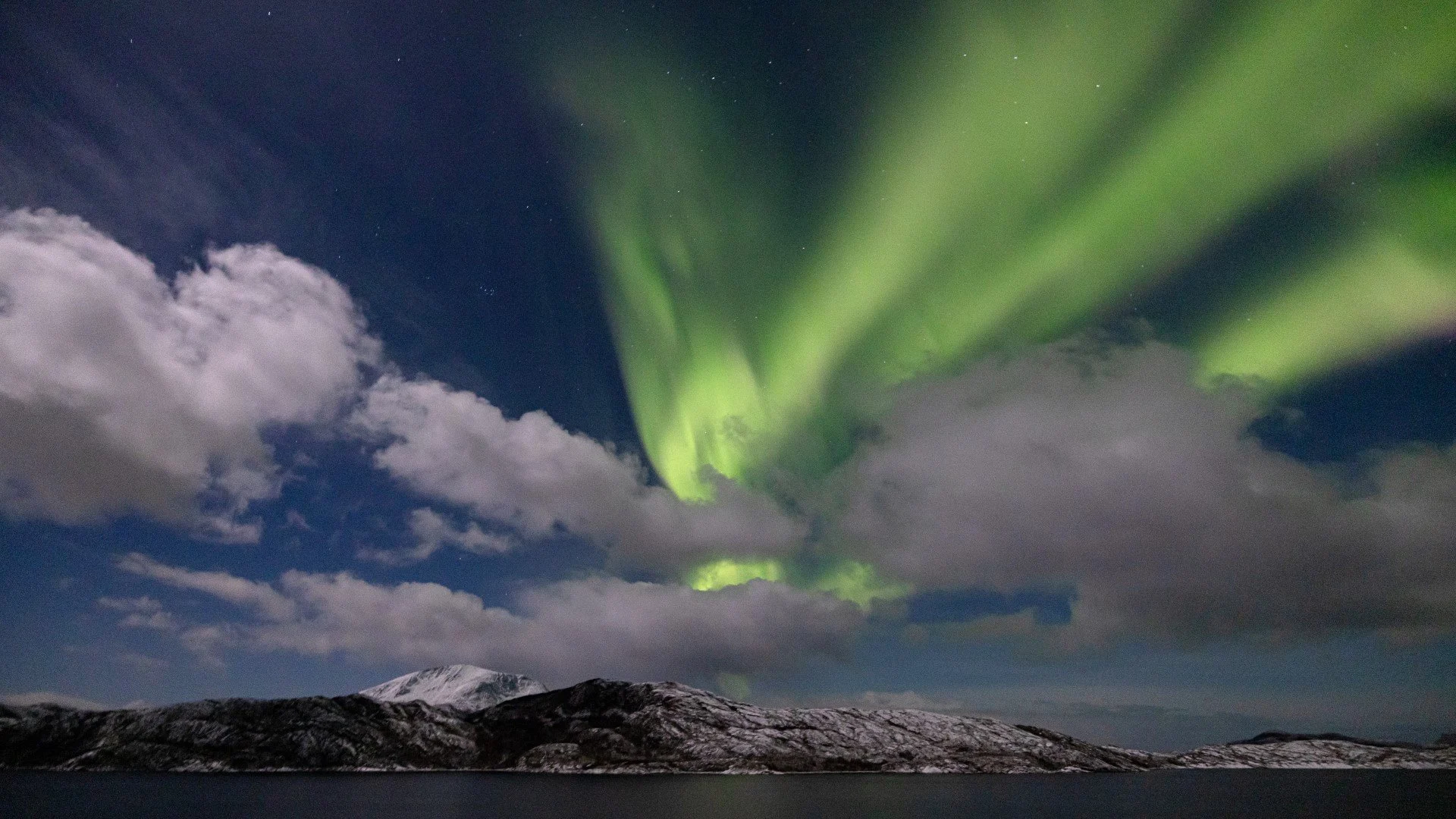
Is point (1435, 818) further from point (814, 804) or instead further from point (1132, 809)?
point (814, 804)

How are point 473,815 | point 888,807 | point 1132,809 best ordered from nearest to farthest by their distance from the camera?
point 473,815 < point 888,807 < point 1132,809

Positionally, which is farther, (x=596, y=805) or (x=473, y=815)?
(x=596, y=805)

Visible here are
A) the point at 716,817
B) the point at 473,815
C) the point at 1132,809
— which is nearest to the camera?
the point at 716,817

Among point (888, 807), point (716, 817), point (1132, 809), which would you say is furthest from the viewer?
point (1132, 809)

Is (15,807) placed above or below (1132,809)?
above

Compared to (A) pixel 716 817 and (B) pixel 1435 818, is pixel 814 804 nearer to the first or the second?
(A) pixel 716 817

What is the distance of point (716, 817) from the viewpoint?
157625mm

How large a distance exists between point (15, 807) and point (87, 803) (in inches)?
591

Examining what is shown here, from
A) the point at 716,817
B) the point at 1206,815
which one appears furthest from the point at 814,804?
the point at 1206,815

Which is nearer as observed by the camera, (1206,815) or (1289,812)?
(1206,815)

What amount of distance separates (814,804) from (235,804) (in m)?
152

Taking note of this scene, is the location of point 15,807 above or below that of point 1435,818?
above

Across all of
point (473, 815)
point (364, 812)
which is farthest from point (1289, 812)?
point (364, 812)

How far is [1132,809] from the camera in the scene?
194625 mm
